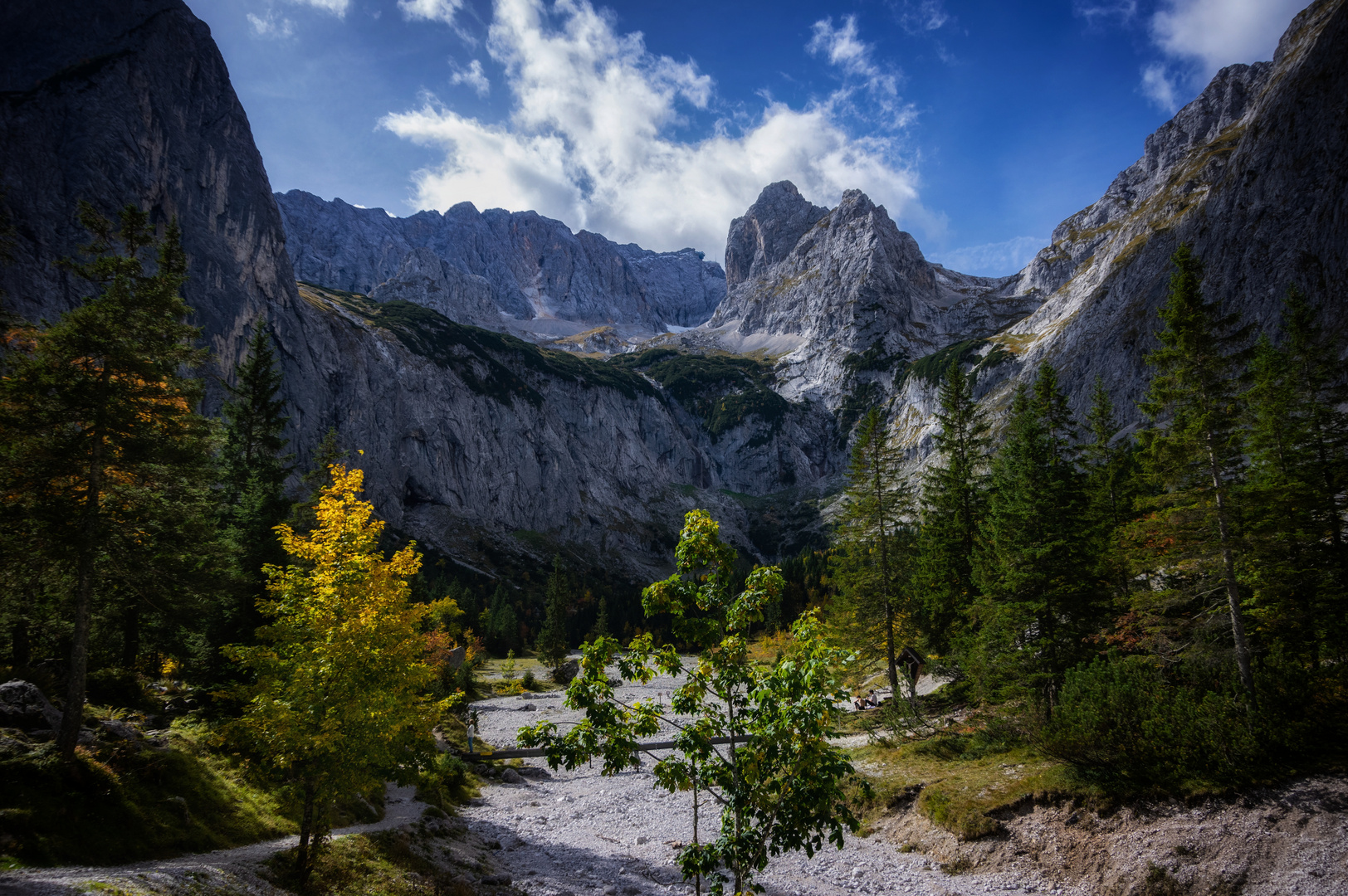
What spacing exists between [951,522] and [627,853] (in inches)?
1021

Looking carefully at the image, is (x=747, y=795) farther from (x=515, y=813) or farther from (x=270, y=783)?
(x=515, y=813)

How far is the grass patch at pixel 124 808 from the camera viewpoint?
11164 millimetres

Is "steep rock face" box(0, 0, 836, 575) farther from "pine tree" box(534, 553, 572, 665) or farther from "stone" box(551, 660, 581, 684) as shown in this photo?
"stone" box(551, 660, 581, 684)

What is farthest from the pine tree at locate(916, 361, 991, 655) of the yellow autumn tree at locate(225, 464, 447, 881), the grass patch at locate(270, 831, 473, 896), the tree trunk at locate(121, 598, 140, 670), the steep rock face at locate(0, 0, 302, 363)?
the steep rock face at locate(0, 0, 302, 363)

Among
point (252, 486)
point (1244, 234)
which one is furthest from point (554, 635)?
point (1244, 234)

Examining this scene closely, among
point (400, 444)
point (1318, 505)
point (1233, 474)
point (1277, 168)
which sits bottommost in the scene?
point (1318, 505)

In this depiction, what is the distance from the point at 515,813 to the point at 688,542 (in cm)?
2526

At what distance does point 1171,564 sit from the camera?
65.9 feet

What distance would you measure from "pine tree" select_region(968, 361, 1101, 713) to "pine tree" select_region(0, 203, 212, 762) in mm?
30022

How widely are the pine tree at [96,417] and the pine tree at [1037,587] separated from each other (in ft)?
98.5

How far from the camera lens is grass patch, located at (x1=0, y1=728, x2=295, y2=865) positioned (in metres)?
11.2

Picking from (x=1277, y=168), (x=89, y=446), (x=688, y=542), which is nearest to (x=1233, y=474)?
(x=688, y=542)

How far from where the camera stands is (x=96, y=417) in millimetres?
14859

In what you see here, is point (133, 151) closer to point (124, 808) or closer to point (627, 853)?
point (124, 808)
